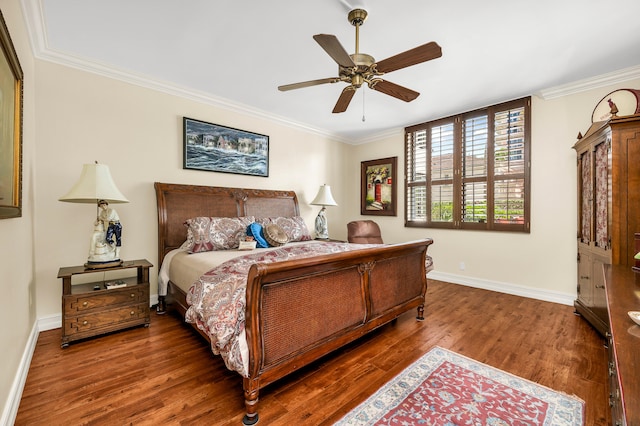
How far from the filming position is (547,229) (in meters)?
3.59

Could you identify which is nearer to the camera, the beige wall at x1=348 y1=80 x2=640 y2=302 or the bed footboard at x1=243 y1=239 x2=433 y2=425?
the bed footboard at x1=243 y1=239 x2=433 y2=425

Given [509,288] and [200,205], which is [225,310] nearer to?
[200,205]

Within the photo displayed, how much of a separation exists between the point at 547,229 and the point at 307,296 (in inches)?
136

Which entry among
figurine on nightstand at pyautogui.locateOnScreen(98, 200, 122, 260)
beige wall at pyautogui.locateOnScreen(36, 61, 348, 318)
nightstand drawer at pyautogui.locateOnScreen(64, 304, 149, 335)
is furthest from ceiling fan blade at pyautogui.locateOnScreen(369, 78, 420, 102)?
nightstand drawer at pyautogui.locateOnScreen(64, 304, 149, 335)

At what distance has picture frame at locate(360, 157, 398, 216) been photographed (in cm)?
521

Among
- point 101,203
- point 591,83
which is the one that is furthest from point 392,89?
point 101,203

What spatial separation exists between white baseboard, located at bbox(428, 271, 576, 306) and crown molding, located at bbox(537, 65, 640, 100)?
2.44 metres

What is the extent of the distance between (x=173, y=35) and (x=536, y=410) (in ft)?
12.4

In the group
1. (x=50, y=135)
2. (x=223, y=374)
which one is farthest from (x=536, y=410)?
(x=50, y=135)

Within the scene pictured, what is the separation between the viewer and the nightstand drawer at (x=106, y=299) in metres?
2.39

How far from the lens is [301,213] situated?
198 inches

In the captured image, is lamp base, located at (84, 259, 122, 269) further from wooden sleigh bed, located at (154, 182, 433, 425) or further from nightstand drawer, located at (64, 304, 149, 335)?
wooden sleigh bed, located at (154, 182, 433, 425)

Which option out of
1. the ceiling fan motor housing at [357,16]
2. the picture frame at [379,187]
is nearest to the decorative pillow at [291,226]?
the picture frame at [379,187]

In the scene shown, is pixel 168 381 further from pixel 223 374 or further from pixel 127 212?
pixel 127 212
